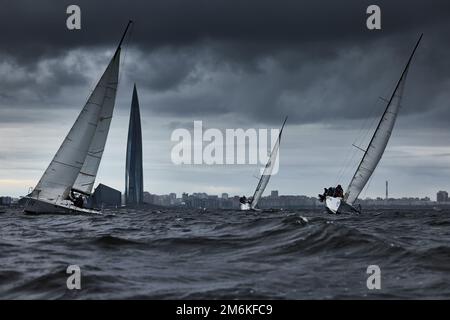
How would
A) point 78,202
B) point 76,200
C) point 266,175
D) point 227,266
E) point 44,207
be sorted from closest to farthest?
point 227,266 < point 44,207 < point 76,200 < point 78,202 < point 266,175

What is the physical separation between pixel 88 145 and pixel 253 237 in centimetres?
3107

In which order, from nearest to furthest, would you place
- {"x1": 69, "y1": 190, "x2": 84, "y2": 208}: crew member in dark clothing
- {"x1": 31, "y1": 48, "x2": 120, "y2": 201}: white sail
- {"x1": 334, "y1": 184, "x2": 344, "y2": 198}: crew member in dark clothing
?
{"x1": 31, "y1": 48, "x2": 120, "y2": 201}: white sail
{"x1": 69, "y1": 190, "x2": 84, "y2": 208}: crew member in dark clothing
{"x1": 334, "y1": 184, "x2": 344, "y2": 198}: crew member in dark clothing

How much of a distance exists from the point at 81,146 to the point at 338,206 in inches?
1345

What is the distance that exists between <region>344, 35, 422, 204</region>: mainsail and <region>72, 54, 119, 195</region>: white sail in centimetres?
2981

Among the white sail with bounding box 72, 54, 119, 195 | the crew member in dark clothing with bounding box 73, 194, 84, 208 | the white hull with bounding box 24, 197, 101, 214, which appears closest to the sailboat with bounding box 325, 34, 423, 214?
the white sail with bounding box 72, 54, 119, 195

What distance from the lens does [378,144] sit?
2874 inches

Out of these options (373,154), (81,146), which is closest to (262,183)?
(373,154)

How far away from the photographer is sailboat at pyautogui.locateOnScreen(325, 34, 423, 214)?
70.9 meters

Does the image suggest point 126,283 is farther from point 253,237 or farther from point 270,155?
point 270,155

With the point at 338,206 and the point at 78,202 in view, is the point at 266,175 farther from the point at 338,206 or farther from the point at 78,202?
the point at 78,202

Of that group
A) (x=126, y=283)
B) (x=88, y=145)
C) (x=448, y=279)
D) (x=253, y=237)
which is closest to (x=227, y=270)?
(x=126, y=283)

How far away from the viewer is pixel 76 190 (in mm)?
57438

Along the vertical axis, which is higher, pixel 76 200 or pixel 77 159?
pixel 77 159

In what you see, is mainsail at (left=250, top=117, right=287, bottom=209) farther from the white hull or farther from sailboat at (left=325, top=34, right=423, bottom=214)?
the white hull
